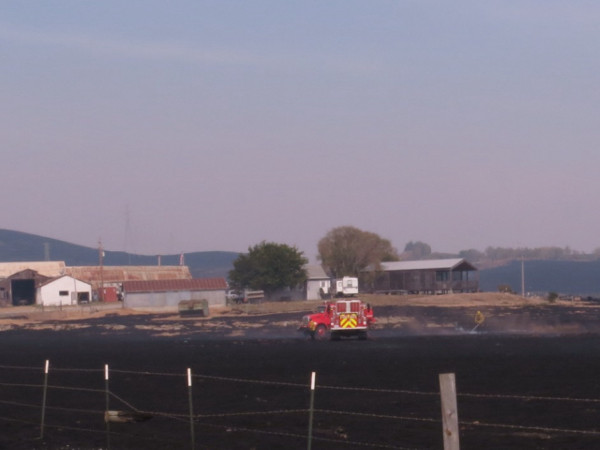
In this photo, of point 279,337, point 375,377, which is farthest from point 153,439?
point 279,337

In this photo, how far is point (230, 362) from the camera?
1442 inches

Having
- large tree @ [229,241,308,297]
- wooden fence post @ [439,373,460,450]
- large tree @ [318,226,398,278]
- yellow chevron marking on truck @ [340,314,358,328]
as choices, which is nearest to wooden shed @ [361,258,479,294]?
large tree @ [318,226,398,278]

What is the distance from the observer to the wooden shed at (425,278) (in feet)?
381

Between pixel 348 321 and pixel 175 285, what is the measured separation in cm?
5650

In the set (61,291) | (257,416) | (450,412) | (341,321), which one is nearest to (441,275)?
(61,291)

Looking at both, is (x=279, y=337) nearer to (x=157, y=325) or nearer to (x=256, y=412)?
(x=157, y=325)

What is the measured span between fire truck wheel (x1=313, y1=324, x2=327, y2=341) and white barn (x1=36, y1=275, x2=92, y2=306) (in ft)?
225

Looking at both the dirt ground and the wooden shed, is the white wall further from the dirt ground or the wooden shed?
the dirt ground

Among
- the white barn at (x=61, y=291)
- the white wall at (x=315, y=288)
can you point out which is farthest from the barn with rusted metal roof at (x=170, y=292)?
the white wall at (x=315, y=288)

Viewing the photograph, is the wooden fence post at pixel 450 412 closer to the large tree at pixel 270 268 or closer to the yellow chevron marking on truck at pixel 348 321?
the yellow chevron marking on truck at pixel 348 321

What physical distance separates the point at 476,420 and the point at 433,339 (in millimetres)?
30811

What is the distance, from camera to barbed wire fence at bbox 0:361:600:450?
17625 millimetres

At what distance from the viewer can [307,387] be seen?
2608cm

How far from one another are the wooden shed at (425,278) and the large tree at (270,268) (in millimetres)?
12146
